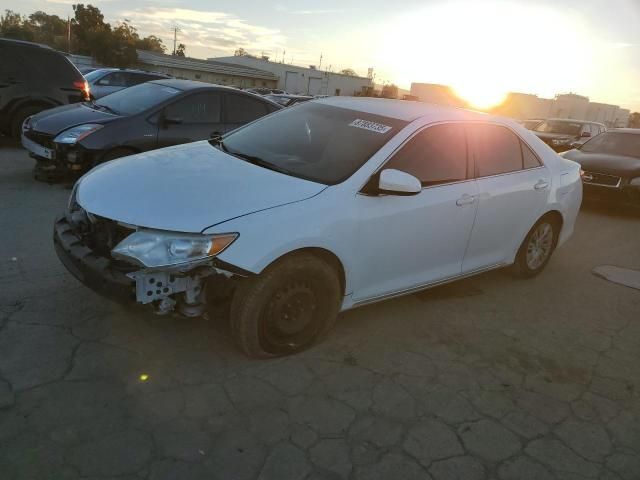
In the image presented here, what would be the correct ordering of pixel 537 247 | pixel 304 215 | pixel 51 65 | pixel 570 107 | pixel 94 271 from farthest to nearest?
1. pixel 570 107
2. pixel 51 65
3. pixel 537 247
4. pixel 304 215
5. pixel 94 271

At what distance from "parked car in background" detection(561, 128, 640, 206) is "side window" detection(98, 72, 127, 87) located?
38.0ft

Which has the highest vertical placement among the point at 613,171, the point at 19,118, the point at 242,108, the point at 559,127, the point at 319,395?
the point at 559,127

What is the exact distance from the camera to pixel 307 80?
65.1m

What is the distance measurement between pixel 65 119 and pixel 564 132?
47.1 feet

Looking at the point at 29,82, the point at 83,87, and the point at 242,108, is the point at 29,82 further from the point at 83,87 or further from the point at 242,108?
the point at 242,108

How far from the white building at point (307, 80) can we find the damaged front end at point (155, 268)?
60956 millimetres

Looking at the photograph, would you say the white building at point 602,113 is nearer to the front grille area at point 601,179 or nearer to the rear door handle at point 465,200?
the front grille area at point 601,179

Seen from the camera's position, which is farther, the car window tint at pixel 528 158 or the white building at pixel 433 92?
the white building at pixel 433 92

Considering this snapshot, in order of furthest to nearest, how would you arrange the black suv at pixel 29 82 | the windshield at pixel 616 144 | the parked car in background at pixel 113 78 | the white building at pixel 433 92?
the white building at pixel 433 92 < the parked car in background at pixel 113 78 < the windshield at pixel 616 144 < the black suv at pixel 29 82

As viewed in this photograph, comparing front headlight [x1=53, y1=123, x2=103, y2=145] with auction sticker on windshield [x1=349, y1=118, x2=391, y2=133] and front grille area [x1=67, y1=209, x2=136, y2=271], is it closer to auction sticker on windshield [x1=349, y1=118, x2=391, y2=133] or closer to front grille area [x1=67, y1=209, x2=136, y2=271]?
front grille area [x1=67, y1=209, x2=136, y2=271]

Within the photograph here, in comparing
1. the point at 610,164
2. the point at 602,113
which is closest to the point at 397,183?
the point at 610,164

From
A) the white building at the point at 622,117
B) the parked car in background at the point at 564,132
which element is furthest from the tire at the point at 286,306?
the white building at the point at 622,117

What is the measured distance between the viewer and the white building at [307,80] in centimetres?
6462

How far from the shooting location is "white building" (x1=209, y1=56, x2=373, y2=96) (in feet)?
212
